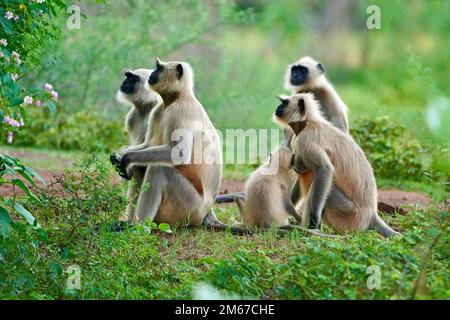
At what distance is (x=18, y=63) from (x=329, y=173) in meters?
2.52

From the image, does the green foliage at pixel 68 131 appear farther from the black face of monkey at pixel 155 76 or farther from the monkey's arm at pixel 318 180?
the monkey's arm at pixel 318 180

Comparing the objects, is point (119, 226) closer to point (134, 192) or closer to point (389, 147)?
point (134, 192)

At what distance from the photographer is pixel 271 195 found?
21.2 feet

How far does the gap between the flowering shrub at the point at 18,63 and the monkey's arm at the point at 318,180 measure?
213 cm

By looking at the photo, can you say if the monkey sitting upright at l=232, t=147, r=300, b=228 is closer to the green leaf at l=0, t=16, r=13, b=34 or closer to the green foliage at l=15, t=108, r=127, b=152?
the green leaf at l=0, t=16, r=13, b=34

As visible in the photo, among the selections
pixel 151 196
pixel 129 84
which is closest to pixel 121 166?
pixel 151 196

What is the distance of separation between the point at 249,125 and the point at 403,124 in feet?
10.7

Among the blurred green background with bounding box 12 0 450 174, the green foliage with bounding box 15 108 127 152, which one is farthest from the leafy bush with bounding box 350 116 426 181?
the green foliage with bounding box 15 108 127 152

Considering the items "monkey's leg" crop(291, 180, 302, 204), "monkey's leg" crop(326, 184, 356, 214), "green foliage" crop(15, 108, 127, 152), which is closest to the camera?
"monkey's leg" crop(326, 184, 356, 214)

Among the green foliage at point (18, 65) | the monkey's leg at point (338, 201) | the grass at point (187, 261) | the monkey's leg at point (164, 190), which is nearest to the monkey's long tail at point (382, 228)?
the monkey's leg at point (338, 201)

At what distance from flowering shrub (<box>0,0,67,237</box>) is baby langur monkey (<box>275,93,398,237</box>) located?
2094 mm

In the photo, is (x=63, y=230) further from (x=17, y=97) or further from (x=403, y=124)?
(x=403, y=124)

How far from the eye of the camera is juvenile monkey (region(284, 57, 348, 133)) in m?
7.75

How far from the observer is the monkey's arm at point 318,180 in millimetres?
6398
